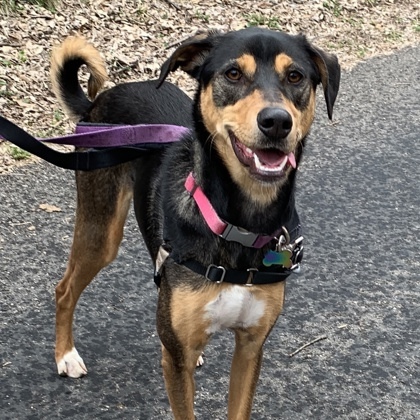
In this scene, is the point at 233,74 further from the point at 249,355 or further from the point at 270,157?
the point at 249,355

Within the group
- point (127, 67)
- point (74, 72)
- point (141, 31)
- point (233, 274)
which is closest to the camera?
point (233, 274)

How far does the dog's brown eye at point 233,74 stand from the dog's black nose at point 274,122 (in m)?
0.29

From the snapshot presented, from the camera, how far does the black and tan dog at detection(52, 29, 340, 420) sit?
3.03 metres

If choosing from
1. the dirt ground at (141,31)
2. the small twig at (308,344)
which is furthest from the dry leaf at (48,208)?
the small twig at (308,344)

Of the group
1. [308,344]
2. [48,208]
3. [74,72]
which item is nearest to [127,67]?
[48,208]

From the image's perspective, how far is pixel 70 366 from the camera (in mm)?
4016

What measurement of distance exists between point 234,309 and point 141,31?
5.72 metres

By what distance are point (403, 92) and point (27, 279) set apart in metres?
5.24

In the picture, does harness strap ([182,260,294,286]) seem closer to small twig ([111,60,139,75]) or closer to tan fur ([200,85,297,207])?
tan fur ([200,85,297,207])

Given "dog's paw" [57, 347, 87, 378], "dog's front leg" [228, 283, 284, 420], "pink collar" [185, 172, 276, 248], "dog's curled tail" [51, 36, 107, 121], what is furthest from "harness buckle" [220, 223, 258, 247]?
"dog's curled tail" [51, 36, 107, 121]

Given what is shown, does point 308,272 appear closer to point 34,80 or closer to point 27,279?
point 27,279

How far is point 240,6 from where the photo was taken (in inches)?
383

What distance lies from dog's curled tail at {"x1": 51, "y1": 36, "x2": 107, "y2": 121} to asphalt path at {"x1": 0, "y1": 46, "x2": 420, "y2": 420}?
1.04 m

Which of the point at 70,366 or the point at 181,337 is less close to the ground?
the point at 181,337
